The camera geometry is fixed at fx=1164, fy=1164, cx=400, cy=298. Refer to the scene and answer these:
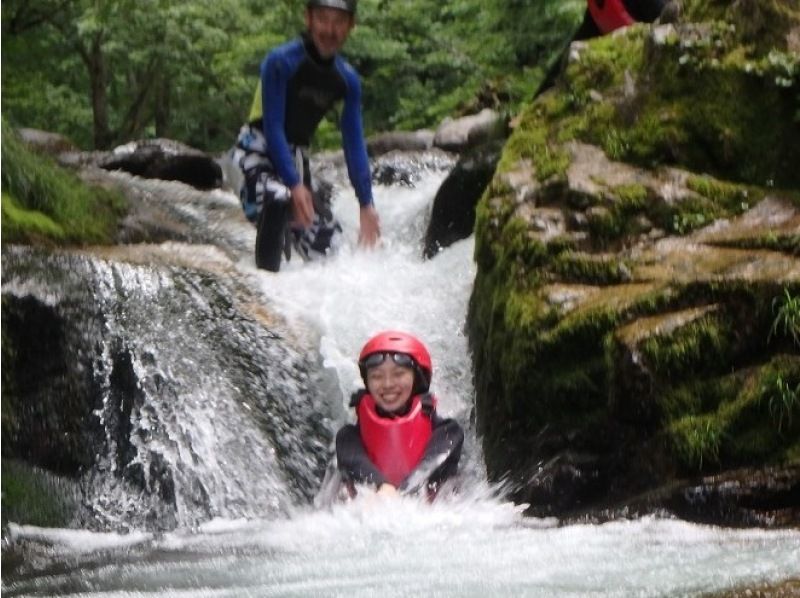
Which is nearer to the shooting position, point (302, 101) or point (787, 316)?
point (787, 316)

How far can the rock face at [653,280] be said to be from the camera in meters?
4.52

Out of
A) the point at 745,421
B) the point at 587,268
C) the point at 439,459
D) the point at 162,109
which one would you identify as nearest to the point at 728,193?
the point at 587,268

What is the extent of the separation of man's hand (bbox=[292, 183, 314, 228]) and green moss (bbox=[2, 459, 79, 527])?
→ 2.65 metres

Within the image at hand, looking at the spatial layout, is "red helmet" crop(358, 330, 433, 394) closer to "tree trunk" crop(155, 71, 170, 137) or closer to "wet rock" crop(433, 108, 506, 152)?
"wet rock" crop(433, 108, 506, 152)

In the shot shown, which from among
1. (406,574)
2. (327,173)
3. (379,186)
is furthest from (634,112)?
(327,173)

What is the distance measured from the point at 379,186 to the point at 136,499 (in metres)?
6.37

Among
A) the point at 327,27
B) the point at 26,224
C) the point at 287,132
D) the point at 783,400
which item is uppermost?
the point at 327,27

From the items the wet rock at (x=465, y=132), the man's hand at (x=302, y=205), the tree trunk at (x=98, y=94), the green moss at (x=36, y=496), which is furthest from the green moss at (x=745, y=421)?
the tree trunk at (x=98, y=94)

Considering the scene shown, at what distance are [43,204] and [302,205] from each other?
5.90 ft

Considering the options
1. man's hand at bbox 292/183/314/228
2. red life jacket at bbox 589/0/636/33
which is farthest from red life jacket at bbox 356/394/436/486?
red life jacket at bbox 589/0/636/33

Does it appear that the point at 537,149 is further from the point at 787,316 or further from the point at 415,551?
the point at 415,551

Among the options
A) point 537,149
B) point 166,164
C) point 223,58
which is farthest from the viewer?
point 223,58

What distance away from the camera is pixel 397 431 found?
528 centimetres

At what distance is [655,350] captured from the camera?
4.66 m
